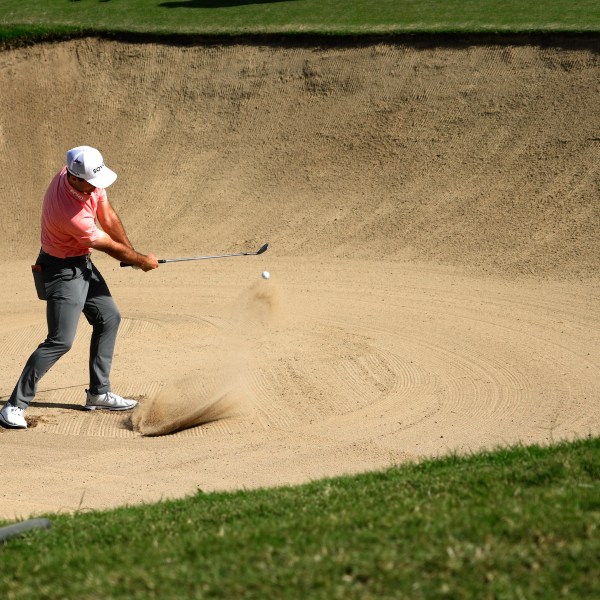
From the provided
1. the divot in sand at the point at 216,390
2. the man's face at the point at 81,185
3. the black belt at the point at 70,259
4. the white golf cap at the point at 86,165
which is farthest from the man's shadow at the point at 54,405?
the white golf cap at the point at 86,165

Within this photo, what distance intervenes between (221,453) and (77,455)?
4.30ft

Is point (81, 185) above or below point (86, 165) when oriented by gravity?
below

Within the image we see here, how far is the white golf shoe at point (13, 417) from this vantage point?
9695mm

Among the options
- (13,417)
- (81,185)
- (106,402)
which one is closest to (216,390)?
(106,402)

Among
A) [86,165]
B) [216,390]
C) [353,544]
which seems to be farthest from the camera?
[216,390]

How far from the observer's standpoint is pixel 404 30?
1964cm

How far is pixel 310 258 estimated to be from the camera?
1619cm

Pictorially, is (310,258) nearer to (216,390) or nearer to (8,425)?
(216,390)

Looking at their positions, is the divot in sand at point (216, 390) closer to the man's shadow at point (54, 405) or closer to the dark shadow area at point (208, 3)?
the man's shadow at point (54, 405)

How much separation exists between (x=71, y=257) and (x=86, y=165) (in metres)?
1.03

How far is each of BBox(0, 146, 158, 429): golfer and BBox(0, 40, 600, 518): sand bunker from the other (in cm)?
64

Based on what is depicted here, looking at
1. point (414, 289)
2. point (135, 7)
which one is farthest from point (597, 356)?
point (135, 7)

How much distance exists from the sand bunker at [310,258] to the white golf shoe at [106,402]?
5.9 inches

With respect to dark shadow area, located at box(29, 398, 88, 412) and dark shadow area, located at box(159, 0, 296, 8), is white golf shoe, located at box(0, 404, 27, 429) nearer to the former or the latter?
dark shadow area, located at box(29, 398, 88, 412)
